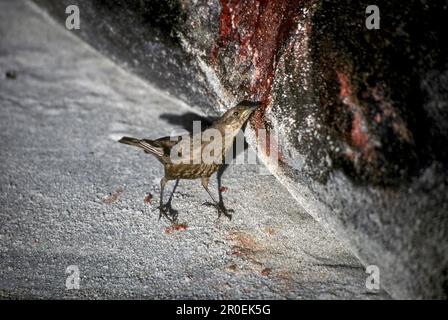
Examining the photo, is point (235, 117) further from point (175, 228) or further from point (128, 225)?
point (128, 225)

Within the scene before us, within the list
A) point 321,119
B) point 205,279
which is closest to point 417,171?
point 321,119

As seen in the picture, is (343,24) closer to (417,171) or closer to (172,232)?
(417,171)

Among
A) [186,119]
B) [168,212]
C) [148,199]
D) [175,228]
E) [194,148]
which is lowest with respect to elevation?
[175,228]

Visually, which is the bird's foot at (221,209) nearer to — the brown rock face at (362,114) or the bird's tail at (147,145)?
the brown rock face at (362,114)

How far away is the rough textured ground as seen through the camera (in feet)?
9.69

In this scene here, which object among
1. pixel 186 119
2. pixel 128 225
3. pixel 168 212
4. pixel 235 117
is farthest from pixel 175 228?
pixel 186 119

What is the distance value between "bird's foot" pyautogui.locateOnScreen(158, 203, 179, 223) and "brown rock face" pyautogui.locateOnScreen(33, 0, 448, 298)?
3.22ft

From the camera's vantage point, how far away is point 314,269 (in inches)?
118

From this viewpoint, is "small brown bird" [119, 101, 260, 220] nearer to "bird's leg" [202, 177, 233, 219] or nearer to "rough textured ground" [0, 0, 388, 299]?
"bird's leg" [202, 177, 233, 219]

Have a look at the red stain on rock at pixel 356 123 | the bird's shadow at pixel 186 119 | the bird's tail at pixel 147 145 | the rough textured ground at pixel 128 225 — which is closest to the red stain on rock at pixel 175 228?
the rough textured ground at pixel 128 225

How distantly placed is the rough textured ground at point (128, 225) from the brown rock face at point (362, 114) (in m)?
0.32

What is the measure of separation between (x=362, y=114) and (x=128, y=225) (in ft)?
6.88

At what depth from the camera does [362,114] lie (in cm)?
272

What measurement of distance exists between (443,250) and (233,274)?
4.75 feet
